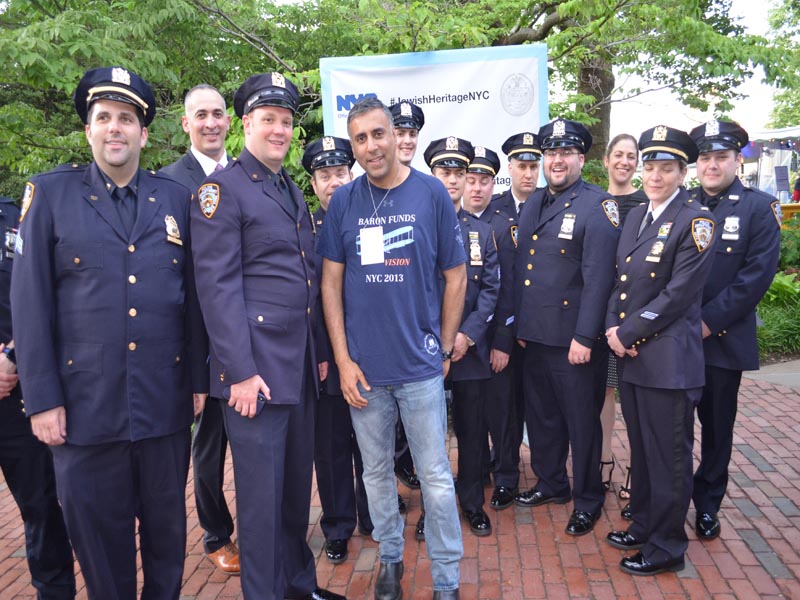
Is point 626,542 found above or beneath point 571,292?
beneath

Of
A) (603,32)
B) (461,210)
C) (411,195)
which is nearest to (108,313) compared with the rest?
(411,195)

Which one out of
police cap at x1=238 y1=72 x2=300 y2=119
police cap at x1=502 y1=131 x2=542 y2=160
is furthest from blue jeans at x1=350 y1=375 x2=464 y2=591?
police cap at x1=502 y1=131 x2=542 y2=160

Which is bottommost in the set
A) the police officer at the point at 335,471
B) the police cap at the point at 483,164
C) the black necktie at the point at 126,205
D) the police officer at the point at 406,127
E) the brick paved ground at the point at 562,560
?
the brick paved ground at the point at 562,560

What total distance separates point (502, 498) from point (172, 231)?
2.67 metres

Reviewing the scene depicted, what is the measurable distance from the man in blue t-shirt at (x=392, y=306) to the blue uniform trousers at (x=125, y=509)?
2.76 feet

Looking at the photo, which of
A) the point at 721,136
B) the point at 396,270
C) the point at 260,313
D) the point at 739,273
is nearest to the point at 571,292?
the point at 739,273

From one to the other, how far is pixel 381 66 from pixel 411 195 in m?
2.97

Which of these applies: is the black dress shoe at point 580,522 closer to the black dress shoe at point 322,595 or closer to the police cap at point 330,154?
the black dress shoe at point 322,595

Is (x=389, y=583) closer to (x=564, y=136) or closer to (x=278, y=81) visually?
(x=278, y=81)

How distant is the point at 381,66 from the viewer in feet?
17.8

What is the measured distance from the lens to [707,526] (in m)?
3.62

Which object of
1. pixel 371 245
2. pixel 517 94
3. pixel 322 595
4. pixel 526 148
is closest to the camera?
pixel 371 245

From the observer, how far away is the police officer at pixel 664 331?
123 inches

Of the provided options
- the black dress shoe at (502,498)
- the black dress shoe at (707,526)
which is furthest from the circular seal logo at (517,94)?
the black dress shoe at (707,526)
